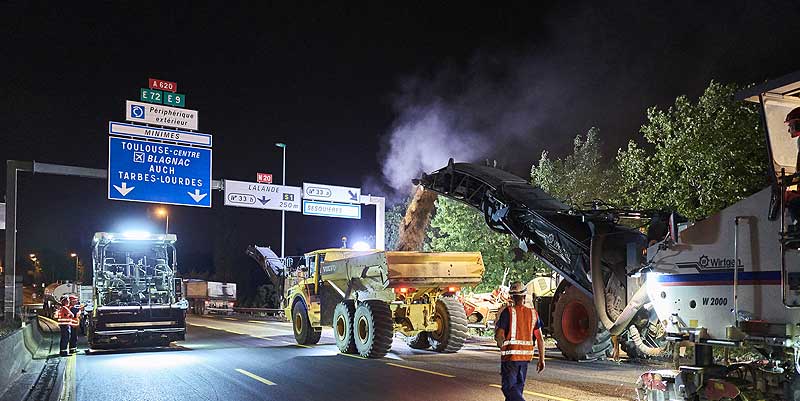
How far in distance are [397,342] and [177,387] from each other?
401 inches

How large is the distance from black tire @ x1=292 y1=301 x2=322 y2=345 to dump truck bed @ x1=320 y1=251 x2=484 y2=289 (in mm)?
2308

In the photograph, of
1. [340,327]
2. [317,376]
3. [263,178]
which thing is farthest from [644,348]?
[263,178]

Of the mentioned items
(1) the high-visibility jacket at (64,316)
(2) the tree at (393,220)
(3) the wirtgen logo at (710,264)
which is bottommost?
(1) the high-visibility jacket at (64,316)

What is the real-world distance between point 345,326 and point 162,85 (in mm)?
11401

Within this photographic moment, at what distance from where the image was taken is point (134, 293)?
20359 mm

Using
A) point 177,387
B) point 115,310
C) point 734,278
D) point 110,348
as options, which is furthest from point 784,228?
point 110,348

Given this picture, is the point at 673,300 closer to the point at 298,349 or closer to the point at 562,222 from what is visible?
the point at 562,222

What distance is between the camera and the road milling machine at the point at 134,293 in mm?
17750

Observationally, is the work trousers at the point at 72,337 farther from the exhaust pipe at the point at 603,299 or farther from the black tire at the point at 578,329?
the exhaust pipe at the point at 603,299

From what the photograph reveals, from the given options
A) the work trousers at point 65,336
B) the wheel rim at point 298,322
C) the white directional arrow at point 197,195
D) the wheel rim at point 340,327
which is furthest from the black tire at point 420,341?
the white directional arrow at point 197,195

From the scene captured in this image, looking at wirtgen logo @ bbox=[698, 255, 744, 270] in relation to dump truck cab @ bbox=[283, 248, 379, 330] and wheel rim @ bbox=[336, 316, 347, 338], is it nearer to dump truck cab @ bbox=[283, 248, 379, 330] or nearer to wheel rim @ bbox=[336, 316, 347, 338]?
wheel rim @ bbox=[336, 316, 347, 338]

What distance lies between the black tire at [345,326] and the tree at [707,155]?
774 cm

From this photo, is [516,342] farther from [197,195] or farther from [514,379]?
[197,195]

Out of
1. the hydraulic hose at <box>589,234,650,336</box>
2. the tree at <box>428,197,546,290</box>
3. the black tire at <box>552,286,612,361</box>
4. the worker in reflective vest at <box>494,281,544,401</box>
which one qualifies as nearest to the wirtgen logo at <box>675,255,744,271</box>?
the worker in reflective vest at <box>494,281,544,401</box>
